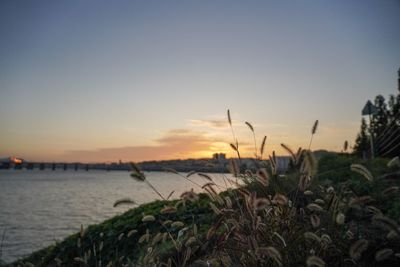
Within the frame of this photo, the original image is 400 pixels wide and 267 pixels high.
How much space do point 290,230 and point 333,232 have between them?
15.1 inches

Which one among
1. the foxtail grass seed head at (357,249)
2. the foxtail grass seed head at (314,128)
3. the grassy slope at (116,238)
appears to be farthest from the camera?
the grassy slope at (116,238)

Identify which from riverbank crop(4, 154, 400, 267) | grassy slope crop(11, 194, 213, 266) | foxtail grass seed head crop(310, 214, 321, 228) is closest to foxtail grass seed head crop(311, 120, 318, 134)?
riverbank crop(4, 154, 400, 267)

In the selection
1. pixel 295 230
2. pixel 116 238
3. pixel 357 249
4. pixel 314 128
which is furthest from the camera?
pixel 116 238

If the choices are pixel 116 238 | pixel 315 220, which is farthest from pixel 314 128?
pixel 116 238

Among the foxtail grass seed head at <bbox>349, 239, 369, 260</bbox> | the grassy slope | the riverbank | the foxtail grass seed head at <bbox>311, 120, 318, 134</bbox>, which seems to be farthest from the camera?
the grassy slope

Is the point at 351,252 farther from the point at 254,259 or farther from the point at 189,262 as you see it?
the point at 189,262

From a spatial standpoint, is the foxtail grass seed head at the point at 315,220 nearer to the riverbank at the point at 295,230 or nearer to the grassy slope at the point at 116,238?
the riverbank at the point at 295,230

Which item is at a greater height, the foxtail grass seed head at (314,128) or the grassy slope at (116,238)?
the foxtail grass seed head at (314,128)

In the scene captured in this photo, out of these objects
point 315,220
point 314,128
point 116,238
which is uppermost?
point 314,128

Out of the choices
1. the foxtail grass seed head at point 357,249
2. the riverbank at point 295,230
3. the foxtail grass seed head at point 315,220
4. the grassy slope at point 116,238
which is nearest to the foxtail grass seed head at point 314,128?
the riverbank at point 295,230

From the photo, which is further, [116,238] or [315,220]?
[116,238]

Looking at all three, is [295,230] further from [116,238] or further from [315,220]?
[116,238]

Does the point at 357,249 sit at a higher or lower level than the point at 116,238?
higher

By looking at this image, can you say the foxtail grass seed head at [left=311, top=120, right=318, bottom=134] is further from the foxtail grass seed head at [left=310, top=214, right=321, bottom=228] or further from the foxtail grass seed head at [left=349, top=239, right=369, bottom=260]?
the foxtail grass seed head at [left=349, top=239, right=369, bottom=260]
